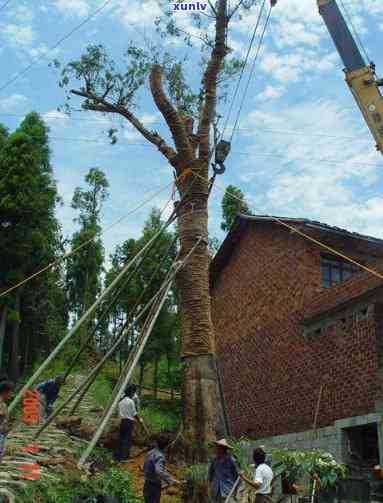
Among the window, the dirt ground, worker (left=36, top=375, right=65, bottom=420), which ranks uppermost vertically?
the window

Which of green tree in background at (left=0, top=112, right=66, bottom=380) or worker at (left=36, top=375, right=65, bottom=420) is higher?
green tree in background at (left=0, top=112, right=66, bottom=380)

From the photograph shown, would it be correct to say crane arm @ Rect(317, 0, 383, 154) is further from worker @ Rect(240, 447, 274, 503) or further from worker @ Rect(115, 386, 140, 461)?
worker @ Rect(115, 386, 140, 461)

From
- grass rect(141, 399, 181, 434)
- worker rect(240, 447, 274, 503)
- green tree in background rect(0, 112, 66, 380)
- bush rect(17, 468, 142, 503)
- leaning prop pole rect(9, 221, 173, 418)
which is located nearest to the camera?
bush rect(17, 468, 142, 503)

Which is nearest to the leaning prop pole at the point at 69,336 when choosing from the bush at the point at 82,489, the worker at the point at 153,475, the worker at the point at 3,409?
the worker at the point at 3,409

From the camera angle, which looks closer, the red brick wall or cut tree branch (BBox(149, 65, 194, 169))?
cut tree branch (BBox(149, 65, 194, 169))

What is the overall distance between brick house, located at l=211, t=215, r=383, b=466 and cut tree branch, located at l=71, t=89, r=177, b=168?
14.4ft

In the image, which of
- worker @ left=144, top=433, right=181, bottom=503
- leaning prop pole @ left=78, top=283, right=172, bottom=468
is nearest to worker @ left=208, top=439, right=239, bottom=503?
worker @ left=144, top=433, right=181, bottom=503

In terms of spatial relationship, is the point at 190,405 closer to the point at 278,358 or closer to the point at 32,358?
the point at 278,358

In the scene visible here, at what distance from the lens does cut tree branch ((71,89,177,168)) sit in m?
11.3

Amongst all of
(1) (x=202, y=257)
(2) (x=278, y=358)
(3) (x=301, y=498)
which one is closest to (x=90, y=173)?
(2) (x=278, y=358)

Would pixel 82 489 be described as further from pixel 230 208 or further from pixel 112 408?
pixel 230 208

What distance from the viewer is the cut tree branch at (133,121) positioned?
11297 mm

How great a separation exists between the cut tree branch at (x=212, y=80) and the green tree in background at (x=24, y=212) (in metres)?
11.2

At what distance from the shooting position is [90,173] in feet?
106
